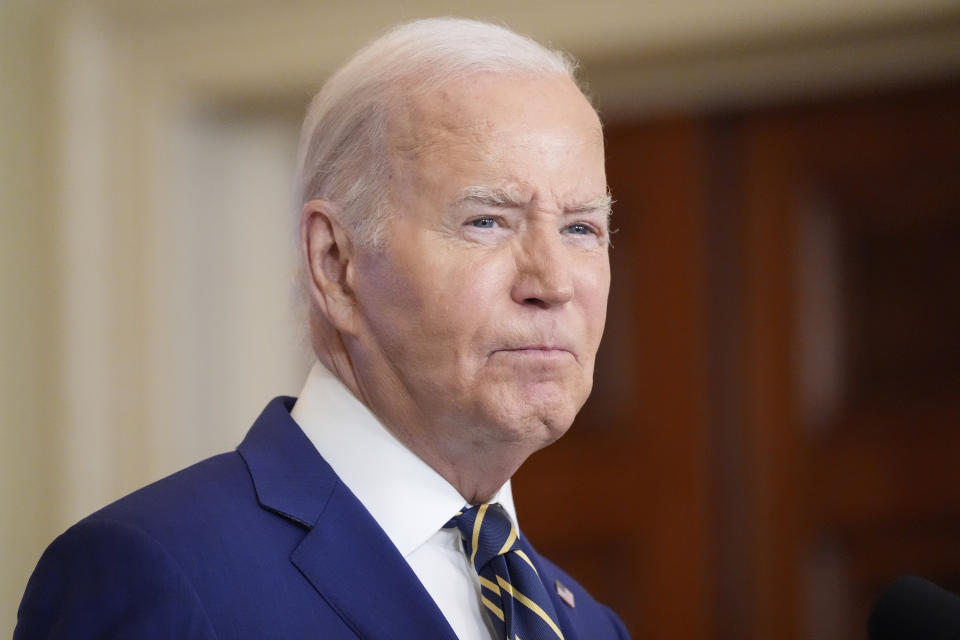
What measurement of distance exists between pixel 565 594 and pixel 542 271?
0.60 metres

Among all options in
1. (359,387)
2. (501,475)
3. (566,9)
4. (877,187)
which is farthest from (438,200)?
(877,187)

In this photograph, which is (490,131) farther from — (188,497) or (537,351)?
(188,497)

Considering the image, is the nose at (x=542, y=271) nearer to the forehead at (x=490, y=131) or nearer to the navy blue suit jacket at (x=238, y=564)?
the forehead at (x=490, y=131)

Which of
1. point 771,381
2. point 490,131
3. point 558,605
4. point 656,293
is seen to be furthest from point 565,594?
point 656,293

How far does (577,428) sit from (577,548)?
0.38 metres

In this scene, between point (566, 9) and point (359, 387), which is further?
point (566, 9)

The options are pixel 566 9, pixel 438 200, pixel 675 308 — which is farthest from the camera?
pixel 675 308

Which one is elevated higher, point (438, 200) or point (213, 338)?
point (438, 200)

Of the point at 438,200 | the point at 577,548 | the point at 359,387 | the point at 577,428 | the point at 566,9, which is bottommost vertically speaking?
the point at 577,548

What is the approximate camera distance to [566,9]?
3.44 m

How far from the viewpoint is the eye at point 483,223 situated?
153 cm

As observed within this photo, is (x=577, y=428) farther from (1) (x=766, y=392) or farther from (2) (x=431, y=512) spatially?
(2) (x=431, y=512)

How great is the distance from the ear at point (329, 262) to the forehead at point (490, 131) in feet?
0.46

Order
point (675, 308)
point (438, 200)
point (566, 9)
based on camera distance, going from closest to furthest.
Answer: point (438, 200) < point (566, 9) < point (675, 308)
